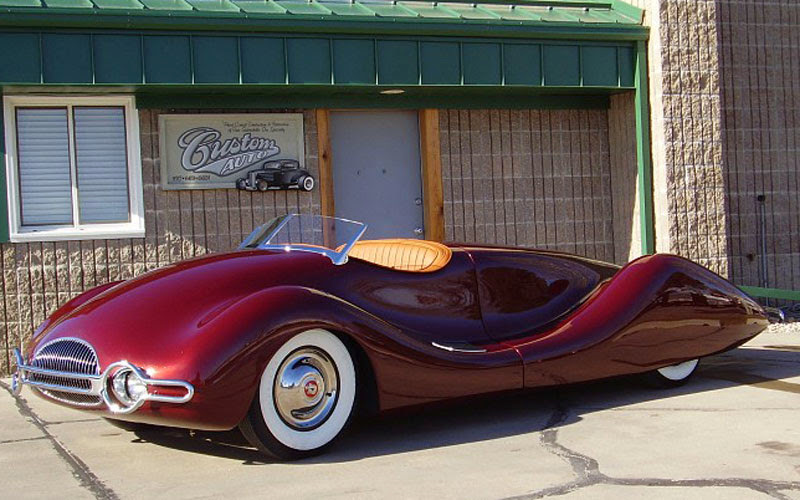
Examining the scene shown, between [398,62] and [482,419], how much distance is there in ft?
13.2

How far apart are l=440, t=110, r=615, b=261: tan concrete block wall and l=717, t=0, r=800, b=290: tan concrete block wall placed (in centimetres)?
136

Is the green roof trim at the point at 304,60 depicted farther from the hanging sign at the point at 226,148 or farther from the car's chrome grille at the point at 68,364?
the car's chrome grille at the point at 68,364

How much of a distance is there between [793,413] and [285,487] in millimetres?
2866

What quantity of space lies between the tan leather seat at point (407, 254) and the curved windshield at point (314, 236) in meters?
0.25

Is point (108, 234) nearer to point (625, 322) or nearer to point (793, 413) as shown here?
point (625, 322)

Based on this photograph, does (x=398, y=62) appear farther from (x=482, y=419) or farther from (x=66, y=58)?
(x=482, y=419)

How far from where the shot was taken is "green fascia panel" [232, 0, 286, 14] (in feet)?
27.0

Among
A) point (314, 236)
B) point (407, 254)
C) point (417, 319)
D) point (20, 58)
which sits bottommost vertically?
point (417, 319)

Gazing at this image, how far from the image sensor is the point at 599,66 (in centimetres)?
933

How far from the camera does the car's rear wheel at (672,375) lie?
6195mm

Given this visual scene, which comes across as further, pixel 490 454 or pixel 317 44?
pixel 317 44

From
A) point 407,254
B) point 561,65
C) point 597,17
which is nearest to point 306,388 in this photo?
point 407,254

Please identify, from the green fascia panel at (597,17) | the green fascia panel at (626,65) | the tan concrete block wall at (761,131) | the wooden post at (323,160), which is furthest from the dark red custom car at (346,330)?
the tan concrete block wall at (761,131)

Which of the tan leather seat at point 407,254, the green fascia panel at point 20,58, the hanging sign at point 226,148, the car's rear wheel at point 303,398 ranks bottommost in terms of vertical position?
the car's rear wheel at point 303,398
